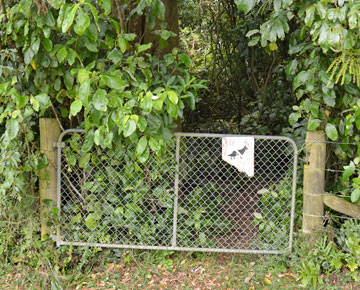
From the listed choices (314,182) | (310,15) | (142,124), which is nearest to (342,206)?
(314,182)

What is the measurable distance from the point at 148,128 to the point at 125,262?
1.37 m

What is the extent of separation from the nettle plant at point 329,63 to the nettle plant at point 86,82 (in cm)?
81

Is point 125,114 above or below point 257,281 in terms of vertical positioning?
above

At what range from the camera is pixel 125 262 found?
3709mm

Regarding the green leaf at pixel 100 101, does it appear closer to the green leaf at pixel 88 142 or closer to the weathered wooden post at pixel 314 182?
the green leaf at pixel 88 142

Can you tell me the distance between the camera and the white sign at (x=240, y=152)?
3393 mm

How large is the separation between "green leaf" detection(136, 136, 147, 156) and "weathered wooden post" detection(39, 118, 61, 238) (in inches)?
35.9

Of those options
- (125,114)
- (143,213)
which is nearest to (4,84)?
(125,114)

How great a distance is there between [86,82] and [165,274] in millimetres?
1822

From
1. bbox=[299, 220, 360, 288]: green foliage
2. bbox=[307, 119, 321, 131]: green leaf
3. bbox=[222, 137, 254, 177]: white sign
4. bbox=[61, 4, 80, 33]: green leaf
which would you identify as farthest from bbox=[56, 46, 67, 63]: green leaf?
bbox=[299, 220, 360, 288]: green foliage

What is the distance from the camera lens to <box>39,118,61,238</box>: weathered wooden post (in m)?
3.52

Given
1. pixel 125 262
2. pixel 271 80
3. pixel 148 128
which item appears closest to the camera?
pixel 148 128

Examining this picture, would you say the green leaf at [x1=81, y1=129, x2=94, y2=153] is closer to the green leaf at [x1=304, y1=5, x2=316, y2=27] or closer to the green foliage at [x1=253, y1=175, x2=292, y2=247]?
the green foliage at [x1=253, y1=175, x2=292, y2=247]

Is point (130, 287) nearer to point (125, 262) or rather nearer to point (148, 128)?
point (125, 262)
